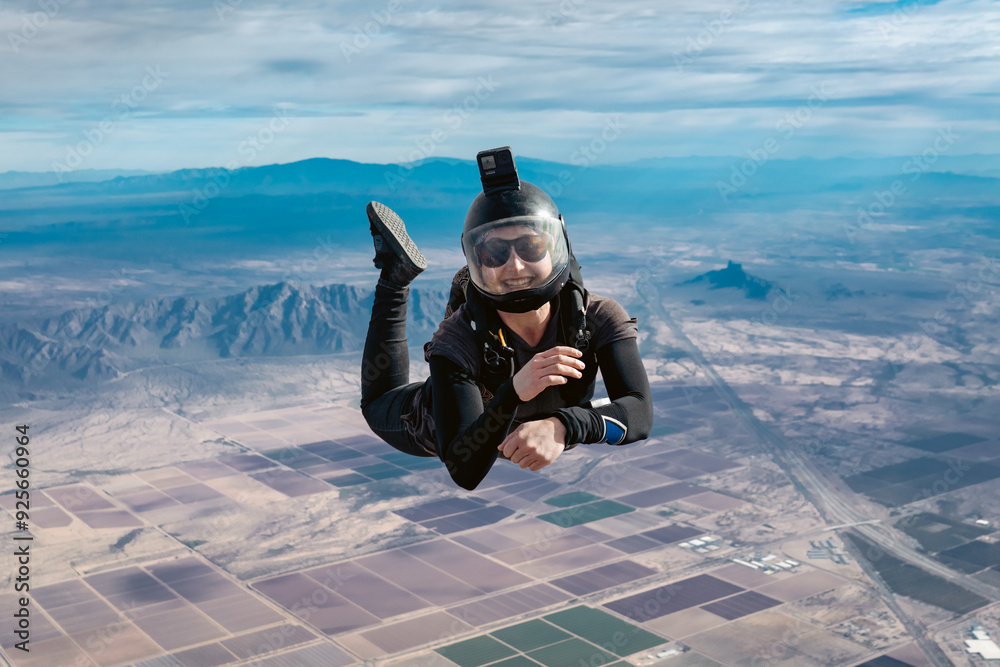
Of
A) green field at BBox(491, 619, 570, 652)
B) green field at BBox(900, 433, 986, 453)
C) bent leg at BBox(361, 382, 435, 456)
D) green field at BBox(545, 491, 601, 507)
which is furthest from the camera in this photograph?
green field at BBox(900, 433, 986, 453)

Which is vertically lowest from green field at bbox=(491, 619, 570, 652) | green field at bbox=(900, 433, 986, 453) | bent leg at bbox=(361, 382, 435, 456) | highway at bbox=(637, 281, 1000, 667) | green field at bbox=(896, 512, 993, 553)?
green field at bbox=(900, 433, 986, 453)

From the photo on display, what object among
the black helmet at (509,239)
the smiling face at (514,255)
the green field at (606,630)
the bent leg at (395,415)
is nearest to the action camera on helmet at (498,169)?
the black helmet at (509,239)

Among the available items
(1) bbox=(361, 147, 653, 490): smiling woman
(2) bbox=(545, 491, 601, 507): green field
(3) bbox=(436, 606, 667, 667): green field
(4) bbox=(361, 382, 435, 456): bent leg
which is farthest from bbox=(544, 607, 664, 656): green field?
(1) bbox=(361, 147, 653, 490): smiling woman

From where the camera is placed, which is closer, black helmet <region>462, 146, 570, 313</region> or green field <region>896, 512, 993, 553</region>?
black helmet <region>462, 146, 570, 313</region>

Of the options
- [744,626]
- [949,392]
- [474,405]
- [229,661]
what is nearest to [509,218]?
[474,405]

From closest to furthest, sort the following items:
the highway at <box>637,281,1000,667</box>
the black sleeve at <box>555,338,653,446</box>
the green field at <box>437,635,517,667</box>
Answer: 1. the black sleeve at <box>555,338,653,446</box>
2. the green field at <box>437,635,517,667</box>
3. the highway at <box>637,281,1000,667</box>

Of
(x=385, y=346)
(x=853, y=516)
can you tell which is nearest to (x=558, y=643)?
(x=853, y=516)

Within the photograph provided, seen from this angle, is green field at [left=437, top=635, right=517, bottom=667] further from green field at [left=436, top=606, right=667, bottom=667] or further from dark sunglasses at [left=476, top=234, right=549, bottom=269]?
dark sunglasses at [left=476, top=234, right=549, bottom=269]
